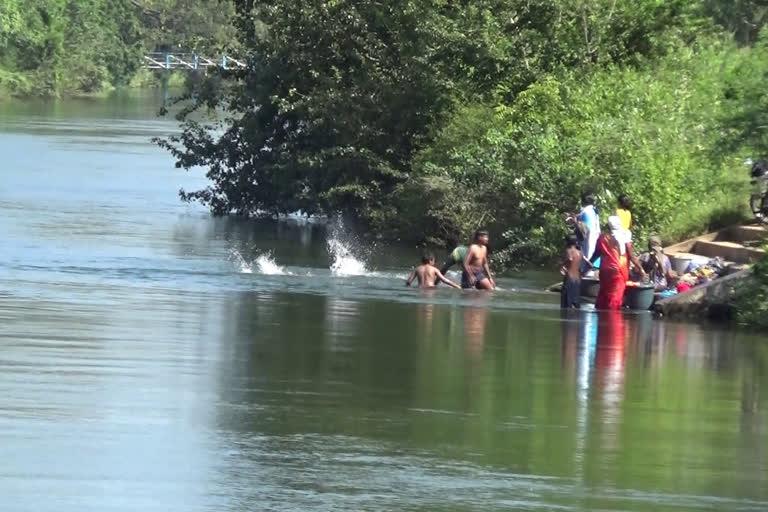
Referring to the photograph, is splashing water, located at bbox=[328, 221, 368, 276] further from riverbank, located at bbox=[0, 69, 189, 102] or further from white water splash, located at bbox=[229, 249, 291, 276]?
riverbank, located at bbox=[0, 69, 189, 102]

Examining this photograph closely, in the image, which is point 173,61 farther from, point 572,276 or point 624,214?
point 572,276

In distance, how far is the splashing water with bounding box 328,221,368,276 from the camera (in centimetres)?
2879

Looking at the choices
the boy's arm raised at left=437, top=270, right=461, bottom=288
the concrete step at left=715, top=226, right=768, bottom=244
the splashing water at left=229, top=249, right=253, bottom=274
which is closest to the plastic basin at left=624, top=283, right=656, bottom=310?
the boy's arm raised at left=437, top=270, right=461, bottom=288

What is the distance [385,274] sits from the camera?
28766 millimetres

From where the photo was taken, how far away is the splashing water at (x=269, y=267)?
90.7ft

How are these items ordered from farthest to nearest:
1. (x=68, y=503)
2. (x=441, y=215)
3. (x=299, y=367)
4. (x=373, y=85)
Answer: (x=373, y=85) → (x=441, y=215) → (x=299, y=367) → (x=68, y=503)

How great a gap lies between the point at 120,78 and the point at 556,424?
12242 centimetres

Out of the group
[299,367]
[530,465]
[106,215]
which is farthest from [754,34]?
[530,465]

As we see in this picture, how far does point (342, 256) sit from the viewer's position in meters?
31.7

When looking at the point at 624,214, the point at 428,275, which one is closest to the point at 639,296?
the point at 624,214

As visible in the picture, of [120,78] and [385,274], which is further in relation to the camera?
[120,78]

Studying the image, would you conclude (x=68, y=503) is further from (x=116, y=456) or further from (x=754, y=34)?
(x=754, y=34)

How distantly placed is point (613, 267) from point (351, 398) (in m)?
9.33

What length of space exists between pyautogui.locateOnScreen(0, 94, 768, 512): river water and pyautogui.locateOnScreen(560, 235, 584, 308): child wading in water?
462mm
